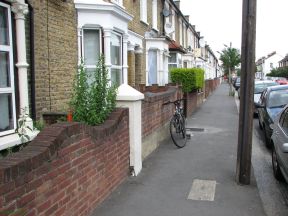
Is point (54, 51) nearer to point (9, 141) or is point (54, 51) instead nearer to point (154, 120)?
point (154, 120)

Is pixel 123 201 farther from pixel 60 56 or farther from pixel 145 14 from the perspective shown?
pixel 145 14

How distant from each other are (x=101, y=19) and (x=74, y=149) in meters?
5.84

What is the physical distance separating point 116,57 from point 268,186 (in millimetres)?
5782

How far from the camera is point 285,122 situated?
22.9ft

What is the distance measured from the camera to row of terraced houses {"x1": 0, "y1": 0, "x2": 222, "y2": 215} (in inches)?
151

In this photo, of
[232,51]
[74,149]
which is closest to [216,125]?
[74,149]

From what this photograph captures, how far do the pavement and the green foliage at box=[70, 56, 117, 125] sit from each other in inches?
46.2

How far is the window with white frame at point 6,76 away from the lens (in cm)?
611

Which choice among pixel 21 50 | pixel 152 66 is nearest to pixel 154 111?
pixel 21 50

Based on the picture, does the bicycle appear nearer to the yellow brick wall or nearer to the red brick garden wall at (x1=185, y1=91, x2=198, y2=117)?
the yellow brick wall

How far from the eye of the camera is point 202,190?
248 inches

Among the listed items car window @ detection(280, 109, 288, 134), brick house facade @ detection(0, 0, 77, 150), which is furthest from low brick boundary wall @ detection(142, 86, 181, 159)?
car window @ detection(280, 109, 288, 134)

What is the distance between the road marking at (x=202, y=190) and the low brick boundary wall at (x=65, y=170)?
1.18 m

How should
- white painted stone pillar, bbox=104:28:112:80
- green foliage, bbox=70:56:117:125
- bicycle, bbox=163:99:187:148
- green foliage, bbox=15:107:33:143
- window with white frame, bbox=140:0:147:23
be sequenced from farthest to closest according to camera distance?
window with white frame, bbox=140:0:147:23 → bicycle, bbox=163:99:187:148 → white painted stone pillar, bbox=104:28:112:80 → green foliage, bbox=70:56:117:125 → green foliage, bbox=15:107:33:143
